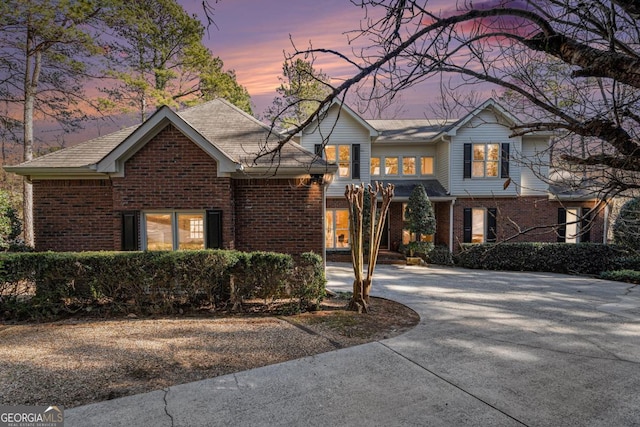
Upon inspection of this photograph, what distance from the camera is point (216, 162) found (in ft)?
28.7

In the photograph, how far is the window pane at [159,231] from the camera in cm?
898

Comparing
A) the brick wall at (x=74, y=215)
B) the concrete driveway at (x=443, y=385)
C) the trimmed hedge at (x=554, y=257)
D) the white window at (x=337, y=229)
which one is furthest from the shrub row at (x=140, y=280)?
the white window at (x=337, y=229)

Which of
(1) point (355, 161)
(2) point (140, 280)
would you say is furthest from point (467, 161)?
(2) point (140, 280)

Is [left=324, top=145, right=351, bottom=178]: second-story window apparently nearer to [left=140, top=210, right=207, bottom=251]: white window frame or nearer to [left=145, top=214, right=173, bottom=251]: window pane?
[left=140, top=210, right=207, bottom=251]: white window frame

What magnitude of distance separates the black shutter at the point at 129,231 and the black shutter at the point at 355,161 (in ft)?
33.5

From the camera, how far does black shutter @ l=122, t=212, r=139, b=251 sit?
8.61 m

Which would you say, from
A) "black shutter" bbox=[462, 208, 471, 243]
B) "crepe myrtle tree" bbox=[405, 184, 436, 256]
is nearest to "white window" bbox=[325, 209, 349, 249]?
"crepe myrtle tree" bbox=[405, 184, 436, 256]

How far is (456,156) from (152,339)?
15140 millimetres

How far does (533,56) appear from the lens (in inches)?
162

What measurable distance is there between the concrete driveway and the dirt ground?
32 cm

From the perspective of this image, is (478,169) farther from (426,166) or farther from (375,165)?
(375,165)

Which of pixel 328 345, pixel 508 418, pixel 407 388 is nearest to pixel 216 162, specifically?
pixel 328 345

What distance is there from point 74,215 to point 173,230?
2791 millimetres

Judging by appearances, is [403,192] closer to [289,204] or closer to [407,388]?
[289,204]
